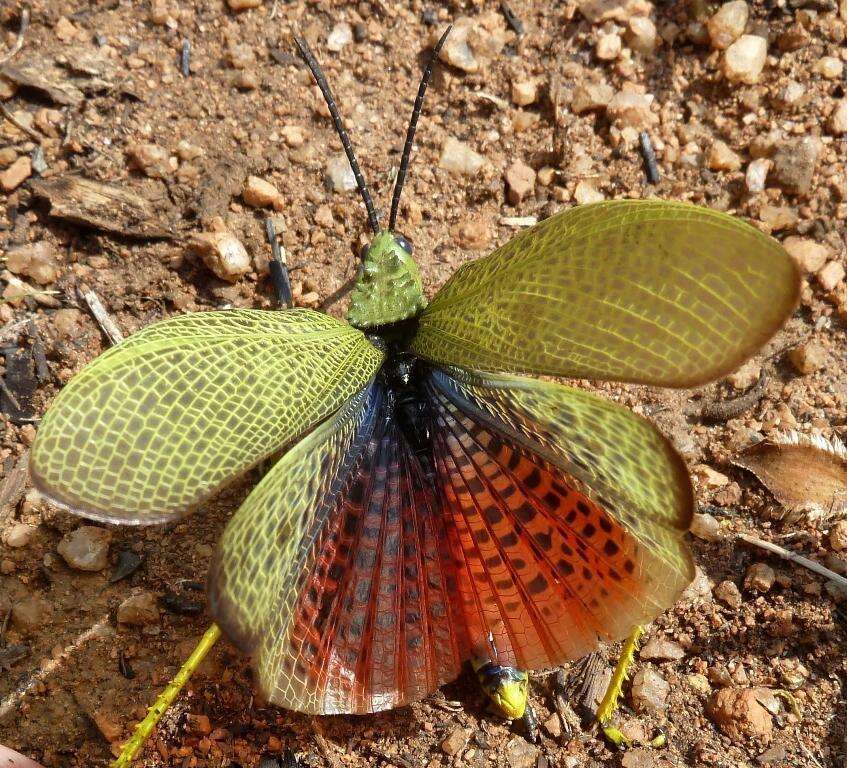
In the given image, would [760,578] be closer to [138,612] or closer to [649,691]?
[649,691]

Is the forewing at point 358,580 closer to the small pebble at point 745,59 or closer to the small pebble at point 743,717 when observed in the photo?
the small pebble at point 743,717

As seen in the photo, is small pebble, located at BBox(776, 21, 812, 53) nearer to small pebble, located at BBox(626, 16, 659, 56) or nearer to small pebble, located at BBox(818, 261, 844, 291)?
small pebble, located at BBox(626, 16, 659, 56)

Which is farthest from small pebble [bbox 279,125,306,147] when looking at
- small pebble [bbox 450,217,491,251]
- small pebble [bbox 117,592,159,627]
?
small pebble [bbox 117,592,159,627]

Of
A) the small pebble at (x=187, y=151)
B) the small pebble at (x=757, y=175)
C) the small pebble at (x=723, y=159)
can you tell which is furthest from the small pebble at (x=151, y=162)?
the small pebble at (x=757, y=175)

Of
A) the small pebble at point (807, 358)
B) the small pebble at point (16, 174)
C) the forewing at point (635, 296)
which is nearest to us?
the forewing at point (635, 296)

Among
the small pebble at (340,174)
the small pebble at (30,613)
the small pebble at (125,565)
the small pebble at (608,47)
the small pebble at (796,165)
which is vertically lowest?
the small pebble at (30,613)
